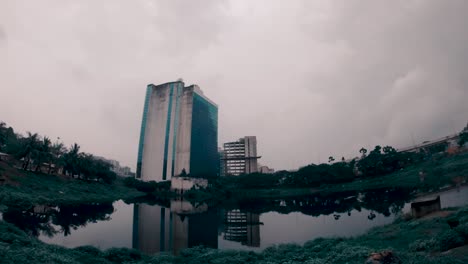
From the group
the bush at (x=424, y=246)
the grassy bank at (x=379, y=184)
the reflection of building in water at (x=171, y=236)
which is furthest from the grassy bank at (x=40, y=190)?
the bush at (x=424, y=246)

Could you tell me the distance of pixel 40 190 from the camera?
5556 cm

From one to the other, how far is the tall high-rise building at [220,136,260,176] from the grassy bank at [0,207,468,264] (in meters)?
162

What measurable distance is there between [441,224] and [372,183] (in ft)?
239

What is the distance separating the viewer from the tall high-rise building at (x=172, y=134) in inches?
5015

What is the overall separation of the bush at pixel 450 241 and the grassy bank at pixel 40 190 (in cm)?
4571

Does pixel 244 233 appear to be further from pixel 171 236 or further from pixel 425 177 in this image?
pixel 425 177

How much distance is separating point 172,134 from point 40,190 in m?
73.7

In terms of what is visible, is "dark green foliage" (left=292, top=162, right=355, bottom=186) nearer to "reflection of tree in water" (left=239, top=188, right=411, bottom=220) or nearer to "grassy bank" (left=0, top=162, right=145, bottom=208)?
"reflection of tree in water" (left=239, top=188, right=411, bottom=220)

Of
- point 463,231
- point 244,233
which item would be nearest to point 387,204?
point 244,233

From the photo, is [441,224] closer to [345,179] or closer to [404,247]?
[404,247]

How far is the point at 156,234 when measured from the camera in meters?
28.8

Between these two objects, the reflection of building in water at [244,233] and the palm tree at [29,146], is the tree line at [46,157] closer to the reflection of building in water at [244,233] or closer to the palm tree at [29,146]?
the palm tree at [29,146]

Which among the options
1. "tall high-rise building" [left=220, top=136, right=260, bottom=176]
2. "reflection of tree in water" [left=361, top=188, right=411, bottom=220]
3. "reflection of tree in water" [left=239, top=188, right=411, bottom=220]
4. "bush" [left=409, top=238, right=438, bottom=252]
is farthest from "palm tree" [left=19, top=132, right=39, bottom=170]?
"tall high-rise building" [left=220, top=136, right=260, bottom=176]

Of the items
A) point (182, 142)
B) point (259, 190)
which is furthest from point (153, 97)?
point (259, 190)
